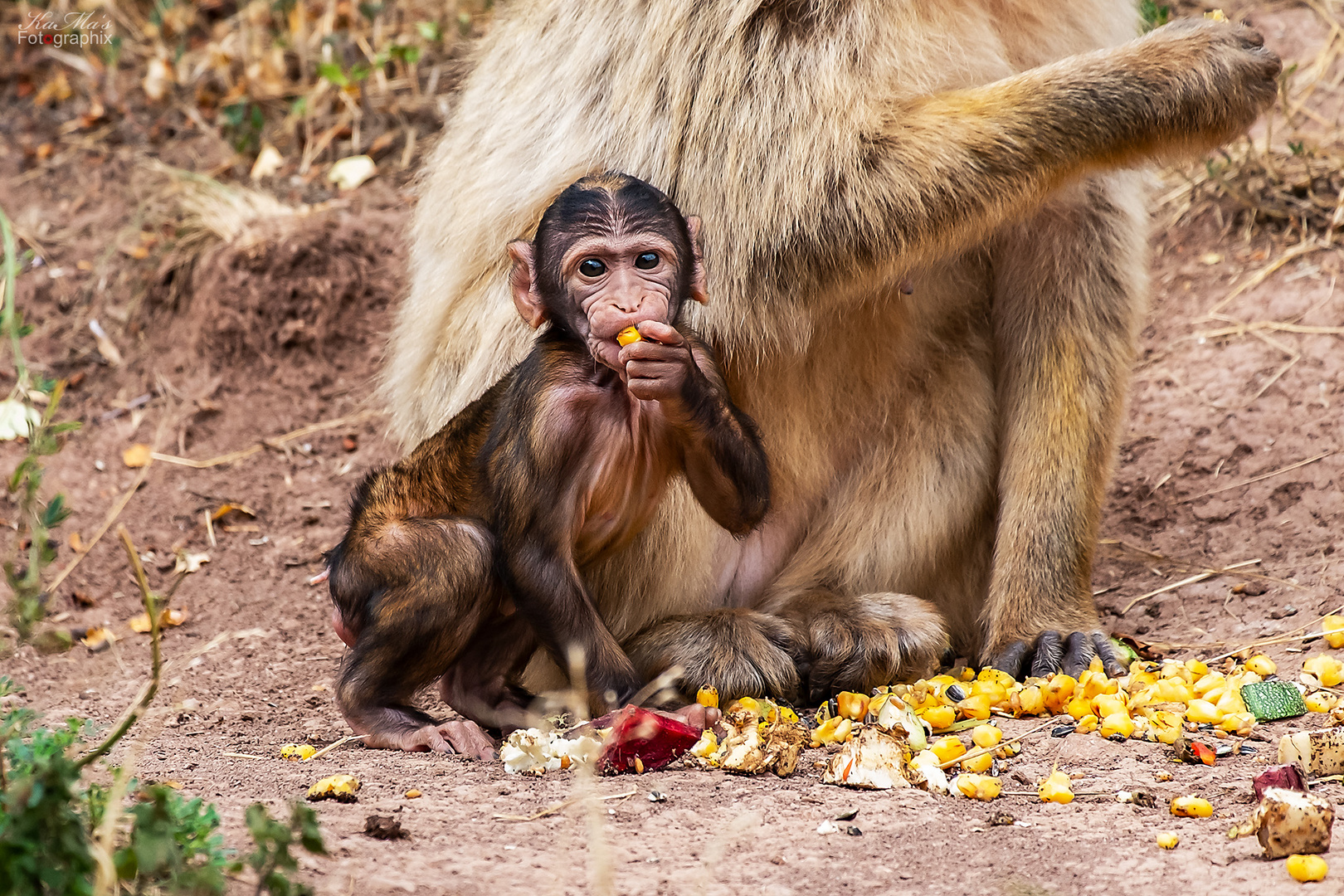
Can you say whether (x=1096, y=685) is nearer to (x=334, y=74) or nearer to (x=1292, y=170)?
(x=1292, y=170)

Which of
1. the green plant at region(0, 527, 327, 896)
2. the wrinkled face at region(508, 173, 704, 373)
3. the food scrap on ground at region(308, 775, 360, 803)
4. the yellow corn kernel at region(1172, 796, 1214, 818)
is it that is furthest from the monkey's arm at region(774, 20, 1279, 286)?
the green plant at region(0, 527, 327, 896)

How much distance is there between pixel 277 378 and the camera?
18.7 ft

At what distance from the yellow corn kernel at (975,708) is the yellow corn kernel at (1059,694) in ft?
0.46

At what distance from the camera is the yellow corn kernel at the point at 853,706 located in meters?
3.26

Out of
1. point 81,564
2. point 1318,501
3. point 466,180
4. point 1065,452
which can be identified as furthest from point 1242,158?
point 81,564

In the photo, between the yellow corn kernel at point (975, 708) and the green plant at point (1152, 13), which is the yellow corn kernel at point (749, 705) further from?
the green plant at point (1152, 13)

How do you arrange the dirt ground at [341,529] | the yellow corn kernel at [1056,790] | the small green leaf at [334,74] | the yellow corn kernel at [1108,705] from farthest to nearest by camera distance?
1. the small green leaf at [334,74]
2. the yellow corn kernel at [1108,705]
3. the yellow corn kernel at [1056,790]
4. the dirt ground at [341,529]

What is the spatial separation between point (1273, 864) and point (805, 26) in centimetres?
204

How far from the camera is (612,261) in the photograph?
288cm

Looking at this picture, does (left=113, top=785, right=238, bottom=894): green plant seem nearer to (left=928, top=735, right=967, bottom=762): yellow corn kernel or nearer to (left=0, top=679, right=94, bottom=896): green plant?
(left=0, top=679, right=94, bottom=896): green plant

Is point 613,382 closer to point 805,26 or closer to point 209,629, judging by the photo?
point 805,26

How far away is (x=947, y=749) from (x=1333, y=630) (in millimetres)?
1199

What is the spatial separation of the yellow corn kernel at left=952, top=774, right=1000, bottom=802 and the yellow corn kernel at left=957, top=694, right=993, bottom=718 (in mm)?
517

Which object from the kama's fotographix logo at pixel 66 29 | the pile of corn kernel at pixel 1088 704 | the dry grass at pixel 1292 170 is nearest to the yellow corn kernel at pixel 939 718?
the pile of corn kernel at pixel 1088 704
